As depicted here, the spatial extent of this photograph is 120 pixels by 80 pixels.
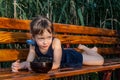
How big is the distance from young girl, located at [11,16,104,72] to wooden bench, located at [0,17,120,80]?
0.12 meters

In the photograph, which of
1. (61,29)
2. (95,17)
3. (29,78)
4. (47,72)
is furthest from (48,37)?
(95,17)

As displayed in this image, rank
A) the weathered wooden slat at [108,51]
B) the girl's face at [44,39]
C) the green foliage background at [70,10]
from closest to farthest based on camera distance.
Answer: the girl's face at [44,39] → the green foliage background at [70,10] → the weathered wooden slat at [108,51]

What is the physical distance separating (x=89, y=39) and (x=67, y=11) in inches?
18.8

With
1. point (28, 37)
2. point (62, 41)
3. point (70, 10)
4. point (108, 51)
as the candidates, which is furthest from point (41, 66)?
point (108, 51)

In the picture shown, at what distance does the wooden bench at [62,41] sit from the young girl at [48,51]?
0.40 feet

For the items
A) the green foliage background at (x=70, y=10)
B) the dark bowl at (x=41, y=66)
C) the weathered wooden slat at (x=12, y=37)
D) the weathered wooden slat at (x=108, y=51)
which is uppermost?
the green foliage background at (x=70, y=10)

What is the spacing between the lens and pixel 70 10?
5.21m

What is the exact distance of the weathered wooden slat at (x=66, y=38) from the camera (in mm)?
3758

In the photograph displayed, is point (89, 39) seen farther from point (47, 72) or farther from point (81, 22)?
point (47, 72)

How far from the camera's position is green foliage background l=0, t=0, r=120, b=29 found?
4.29m

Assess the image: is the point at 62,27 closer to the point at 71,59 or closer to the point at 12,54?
the point at 71,59

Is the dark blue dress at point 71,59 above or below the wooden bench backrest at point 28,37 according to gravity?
below

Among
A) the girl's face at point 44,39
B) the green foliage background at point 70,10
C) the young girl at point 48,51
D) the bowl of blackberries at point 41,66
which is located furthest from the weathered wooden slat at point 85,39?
the bowl of blackberries at point 41,66

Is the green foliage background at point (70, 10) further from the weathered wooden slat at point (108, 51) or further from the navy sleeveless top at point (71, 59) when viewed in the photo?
the navy sleeveless top at point (71, 59)
